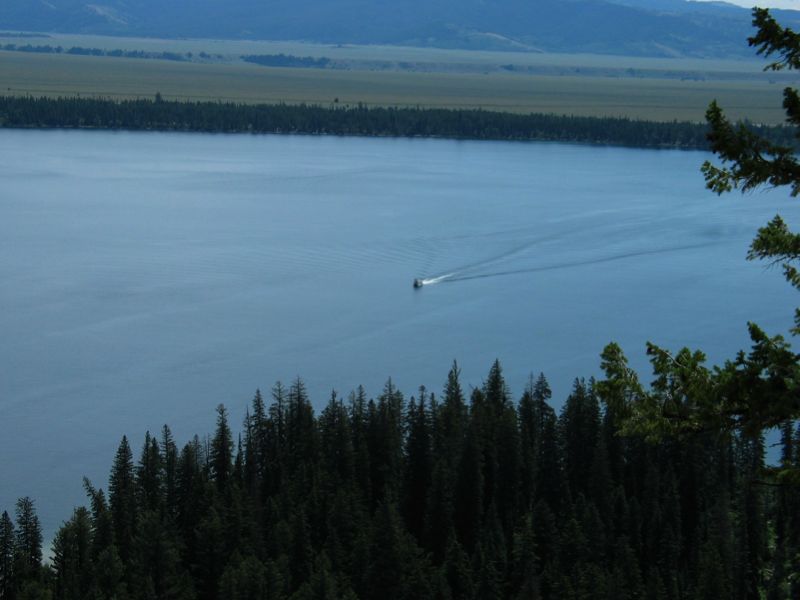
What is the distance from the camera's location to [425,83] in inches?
4286

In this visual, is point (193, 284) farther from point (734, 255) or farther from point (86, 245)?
point (734, 255)

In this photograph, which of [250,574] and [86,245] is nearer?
[250,574]

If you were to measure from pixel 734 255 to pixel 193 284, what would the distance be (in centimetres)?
Answer: 1315

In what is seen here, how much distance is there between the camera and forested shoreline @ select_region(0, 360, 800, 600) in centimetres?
1290

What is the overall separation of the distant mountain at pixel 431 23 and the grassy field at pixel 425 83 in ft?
33.3

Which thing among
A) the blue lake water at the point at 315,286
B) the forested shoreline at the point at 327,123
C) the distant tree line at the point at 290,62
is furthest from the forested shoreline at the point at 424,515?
the distant tree line at the point at 290,62

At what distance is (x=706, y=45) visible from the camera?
164000 millimetres

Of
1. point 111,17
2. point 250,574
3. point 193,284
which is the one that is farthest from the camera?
point 111,17

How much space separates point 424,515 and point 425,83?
313 feet

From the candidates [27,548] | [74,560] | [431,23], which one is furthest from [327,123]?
[431,23]

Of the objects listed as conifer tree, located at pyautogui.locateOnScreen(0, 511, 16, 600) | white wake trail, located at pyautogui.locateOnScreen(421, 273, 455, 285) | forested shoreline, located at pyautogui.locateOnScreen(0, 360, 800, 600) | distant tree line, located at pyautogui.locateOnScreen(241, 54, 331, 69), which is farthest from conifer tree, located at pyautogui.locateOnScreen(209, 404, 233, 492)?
distant tree line, located at pyautogui.locateOnScreen(241, 54, 331, 69)

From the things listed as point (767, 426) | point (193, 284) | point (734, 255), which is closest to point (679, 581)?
point (767, 426)

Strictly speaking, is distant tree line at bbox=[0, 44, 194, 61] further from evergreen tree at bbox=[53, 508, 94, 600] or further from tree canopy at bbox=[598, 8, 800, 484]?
tree canopy at bbox=[598, 8, 800, 484]

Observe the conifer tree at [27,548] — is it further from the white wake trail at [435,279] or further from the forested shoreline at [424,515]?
the white wake trail at [435,279]
